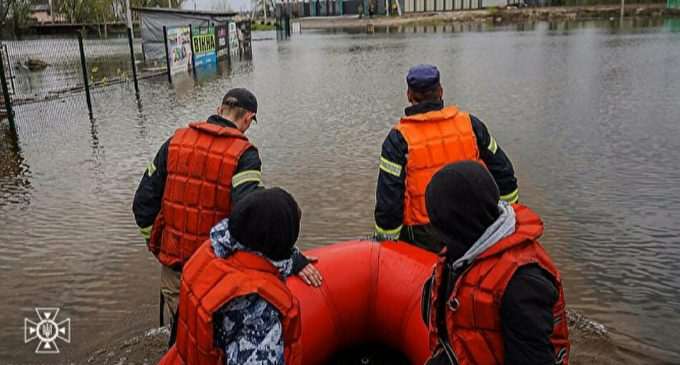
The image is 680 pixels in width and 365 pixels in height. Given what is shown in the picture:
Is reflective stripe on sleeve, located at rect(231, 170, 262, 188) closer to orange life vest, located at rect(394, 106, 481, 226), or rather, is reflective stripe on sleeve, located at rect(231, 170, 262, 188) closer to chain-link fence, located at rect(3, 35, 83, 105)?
orange life vest, located at rect(394, 106, 481, 226)

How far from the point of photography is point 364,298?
130 inches

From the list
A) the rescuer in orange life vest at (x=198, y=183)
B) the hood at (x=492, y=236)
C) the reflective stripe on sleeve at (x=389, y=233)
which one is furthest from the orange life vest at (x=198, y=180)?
the hood at (x=492, y=236)

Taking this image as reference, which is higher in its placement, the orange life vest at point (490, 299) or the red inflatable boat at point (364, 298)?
the orange life vest at point (490, 299)

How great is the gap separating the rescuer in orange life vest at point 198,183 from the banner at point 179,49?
1544 centimetres

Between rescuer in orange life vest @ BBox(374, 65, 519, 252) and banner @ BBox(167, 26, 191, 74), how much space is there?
15.7 metres

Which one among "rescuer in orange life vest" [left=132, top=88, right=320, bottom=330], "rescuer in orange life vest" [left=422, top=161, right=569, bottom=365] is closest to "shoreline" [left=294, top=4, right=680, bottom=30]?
"rescuer in orange life vest" [left=132, top=88, right=320, bottom=330]

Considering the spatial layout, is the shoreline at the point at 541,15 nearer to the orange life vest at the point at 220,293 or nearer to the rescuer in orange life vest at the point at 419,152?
the rescuer in orange life vest at the point at 419,152

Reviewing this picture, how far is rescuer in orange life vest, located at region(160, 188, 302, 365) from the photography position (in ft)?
6.46

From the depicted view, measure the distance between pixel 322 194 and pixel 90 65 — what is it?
17.5m

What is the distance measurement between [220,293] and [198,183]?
1279mm

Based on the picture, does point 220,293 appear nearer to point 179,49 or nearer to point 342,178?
point 342,178

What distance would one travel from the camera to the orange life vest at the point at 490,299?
184 cm

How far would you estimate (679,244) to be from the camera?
5.50m

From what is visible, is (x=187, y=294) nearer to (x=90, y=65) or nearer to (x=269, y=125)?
(x=269, y=125)
